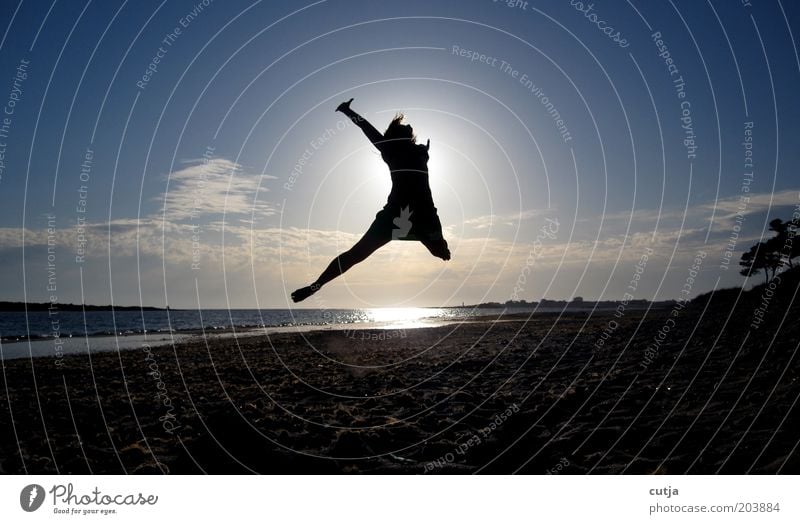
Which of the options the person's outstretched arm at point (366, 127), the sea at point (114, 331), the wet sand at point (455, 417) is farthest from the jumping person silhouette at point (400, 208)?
the sea at point (114, 331)

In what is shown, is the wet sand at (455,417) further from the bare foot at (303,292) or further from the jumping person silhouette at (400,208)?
the jumping person silhouette at (400,208)

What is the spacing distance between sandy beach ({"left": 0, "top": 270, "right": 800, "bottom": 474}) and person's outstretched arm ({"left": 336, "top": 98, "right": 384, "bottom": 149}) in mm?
4488

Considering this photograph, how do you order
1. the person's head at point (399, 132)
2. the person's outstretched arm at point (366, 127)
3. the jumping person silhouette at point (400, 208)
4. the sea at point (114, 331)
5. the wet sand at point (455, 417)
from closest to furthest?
the jumping person silhouette at point (400, 208) → the person's outstretched arm at point (366, 127) → the person's head at point (399, 132) → the wet sand at point (455, 417) → the sea at point (114, 331)

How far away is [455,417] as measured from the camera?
32.4 feet

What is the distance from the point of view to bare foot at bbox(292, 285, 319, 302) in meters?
5.64

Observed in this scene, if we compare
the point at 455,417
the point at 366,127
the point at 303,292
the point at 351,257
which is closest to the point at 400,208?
the point at 351,257

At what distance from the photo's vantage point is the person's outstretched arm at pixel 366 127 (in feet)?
19.7

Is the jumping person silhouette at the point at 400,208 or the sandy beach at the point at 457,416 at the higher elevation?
the jumping person silhouette at the point at 400,208

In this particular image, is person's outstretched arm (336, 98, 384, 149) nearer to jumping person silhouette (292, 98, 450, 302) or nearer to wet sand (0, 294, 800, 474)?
jumping person silhouette (292, 98, 450, 302)

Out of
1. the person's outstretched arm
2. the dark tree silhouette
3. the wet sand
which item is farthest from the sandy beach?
the dark tree silhouette

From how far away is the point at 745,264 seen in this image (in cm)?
4819

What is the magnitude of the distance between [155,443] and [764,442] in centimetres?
895
